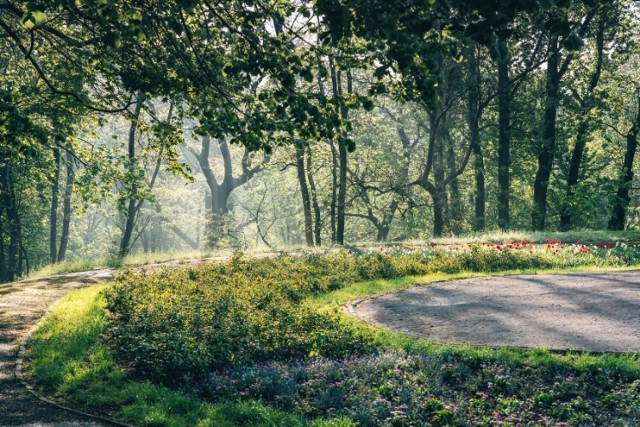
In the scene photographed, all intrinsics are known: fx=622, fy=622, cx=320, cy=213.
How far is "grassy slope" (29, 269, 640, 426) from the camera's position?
20.2ft

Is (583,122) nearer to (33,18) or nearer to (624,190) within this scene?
(624,190)

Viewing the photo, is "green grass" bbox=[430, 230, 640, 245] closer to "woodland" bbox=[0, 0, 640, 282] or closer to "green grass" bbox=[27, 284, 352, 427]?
"woodland" bbox=[0, 0, 640, 282]

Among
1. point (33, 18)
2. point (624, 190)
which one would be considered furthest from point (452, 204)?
point (33, 18)

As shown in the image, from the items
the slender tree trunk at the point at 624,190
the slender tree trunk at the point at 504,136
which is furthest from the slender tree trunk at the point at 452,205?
the slender tree trunk at the point at 624,190

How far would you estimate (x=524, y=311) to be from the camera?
1048 centimetres

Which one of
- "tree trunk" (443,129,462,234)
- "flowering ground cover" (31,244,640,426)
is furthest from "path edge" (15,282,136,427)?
"tree trunk" (443,129,462,234)

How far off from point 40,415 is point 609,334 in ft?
24.4

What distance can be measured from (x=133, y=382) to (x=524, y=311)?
6466mm

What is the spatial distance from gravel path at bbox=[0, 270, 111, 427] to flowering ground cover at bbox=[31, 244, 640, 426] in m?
0.35

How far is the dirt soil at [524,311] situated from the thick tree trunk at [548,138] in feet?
59.9

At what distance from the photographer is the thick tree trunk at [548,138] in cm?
3036

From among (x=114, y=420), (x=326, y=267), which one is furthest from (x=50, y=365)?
(x=326, y=267)

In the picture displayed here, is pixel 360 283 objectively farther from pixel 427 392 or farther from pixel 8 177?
pixel 8 177

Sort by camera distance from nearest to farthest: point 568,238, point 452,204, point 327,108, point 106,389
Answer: point 106,389 → point 327,108 → point 568,238 → point 452,204
